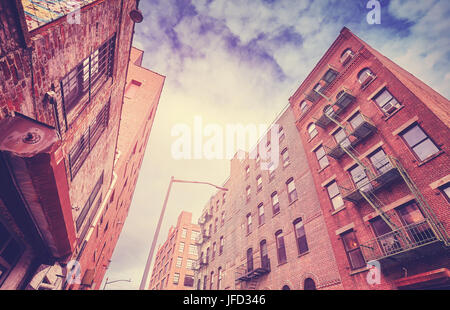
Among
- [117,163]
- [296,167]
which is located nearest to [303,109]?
[296,167]

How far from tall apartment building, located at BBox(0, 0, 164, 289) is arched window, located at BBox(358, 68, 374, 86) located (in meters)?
13.2

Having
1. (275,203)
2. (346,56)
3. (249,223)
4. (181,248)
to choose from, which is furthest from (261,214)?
(181,248)

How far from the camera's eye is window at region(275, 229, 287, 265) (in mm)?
14892

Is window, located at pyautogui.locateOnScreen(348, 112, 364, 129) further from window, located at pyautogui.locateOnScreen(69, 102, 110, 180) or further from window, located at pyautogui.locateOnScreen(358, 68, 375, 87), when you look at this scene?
window, located at pyautogui.locateOnScreen(69, 102, 110, 180)

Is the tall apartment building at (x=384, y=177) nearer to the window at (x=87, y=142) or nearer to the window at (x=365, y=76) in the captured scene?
the window at (x=365, y=76)

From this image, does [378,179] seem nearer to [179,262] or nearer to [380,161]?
[380,161]

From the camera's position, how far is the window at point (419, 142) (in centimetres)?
945

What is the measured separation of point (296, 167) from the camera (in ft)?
56.4

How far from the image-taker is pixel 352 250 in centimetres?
1080

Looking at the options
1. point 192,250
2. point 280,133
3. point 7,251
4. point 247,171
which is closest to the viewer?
point 7,251

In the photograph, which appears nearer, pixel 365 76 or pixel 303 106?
pixel 365 76

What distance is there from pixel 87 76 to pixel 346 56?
57.4 ft

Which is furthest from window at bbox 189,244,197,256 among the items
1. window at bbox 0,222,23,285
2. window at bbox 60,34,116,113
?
window at bbox 60,34,116,113
